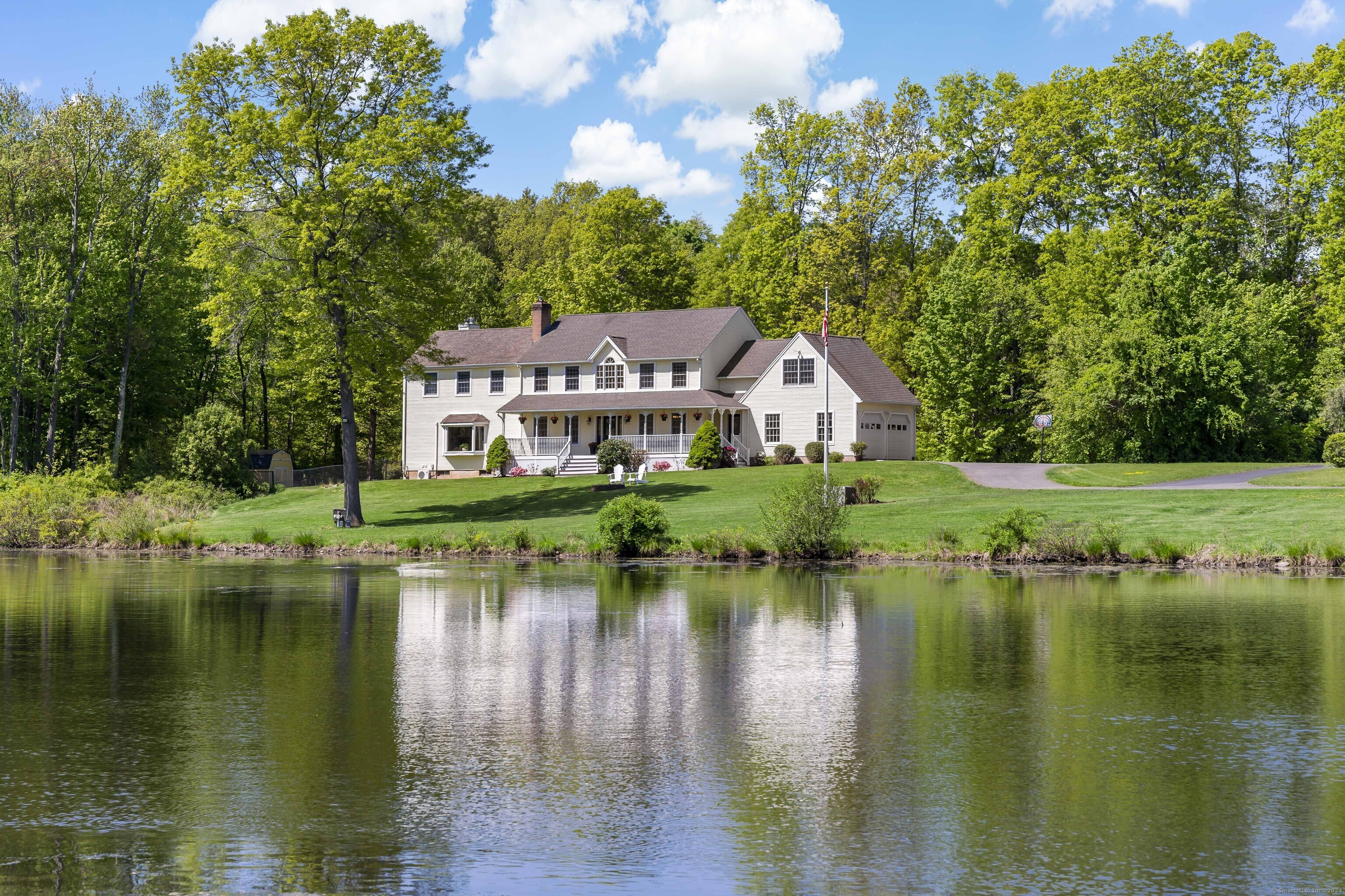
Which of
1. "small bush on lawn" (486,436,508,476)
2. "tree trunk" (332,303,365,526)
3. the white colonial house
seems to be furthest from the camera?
"small bush on lawn" (486,436,508,476)

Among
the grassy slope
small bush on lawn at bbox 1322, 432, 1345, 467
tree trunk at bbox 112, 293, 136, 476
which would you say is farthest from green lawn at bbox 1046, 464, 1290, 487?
tree trunk at bbox 112, 293, 136, 476

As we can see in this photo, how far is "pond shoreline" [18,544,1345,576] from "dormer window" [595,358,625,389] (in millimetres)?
31243

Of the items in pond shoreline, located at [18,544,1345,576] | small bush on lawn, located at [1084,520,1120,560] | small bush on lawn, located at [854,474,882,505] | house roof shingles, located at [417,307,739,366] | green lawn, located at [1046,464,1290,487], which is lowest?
pond shoreline, located at [18,544,1345,576]

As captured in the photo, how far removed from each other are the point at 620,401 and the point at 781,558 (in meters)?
34.4

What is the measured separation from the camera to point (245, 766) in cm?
1086

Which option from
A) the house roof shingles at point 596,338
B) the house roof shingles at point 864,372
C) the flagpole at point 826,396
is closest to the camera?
the flagpole at point 826,396

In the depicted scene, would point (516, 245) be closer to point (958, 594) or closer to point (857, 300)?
point (857, 300)

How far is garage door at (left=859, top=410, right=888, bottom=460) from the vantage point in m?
64.0

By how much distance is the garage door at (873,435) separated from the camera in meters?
64.0

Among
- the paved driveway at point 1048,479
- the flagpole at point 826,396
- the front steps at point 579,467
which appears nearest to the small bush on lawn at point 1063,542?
the flagpole at point 826,396

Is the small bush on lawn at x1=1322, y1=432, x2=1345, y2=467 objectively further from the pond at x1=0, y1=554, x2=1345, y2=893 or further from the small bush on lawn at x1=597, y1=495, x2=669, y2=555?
the pond at x1=0, y1=554, x2=1345, y2=893

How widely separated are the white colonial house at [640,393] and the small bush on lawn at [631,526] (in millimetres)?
28556

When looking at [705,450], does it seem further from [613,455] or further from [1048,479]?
→ [1048,479]

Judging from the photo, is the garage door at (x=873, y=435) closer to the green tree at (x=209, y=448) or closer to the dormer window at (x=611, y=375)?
the dormer window at (x=611, y=375)
